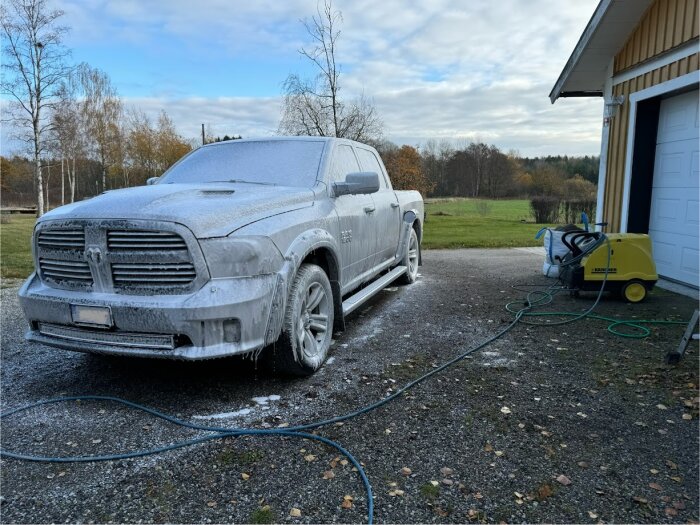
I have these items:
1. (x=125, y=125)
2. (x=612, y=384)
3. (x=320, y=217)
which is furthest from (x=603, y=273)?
(x=125, y=125)

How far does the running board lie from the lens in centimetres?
457

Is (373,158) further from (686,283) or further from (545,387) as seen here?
(686,283)

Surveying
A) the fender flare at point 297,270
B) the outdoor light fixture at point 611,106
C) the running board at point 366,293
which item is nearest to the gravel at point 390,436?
the running board at point 366,293

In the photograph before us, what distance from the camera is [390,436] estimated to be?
9.53 ft

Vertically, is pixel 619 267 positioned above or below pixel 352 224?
below

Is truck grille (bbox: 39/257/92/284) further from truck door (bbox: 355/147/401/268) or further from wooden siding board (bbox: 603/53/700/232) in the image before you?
wooden siding board (bbox: 603/53/700/232)

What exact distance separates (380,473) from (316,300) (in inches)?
66.4

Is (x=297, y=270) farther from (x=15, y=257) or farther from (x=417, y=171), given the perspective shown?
(x=417, y=171)

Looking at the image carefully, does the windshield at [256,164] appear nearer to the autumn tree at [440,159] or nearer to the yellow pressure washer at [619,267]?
the yellow pressure washer at [619,267]

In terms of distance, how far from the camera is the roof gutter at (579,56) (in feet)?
24.0

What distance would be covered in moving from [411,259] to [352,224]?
10.4ft

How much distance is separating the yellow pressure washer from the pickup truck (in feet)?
12.2

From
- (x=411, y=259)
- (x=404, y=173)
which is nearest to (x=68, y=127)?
(x=404, y=173)

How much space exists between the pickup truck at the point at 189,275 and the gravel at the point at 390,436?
0.47 meters
